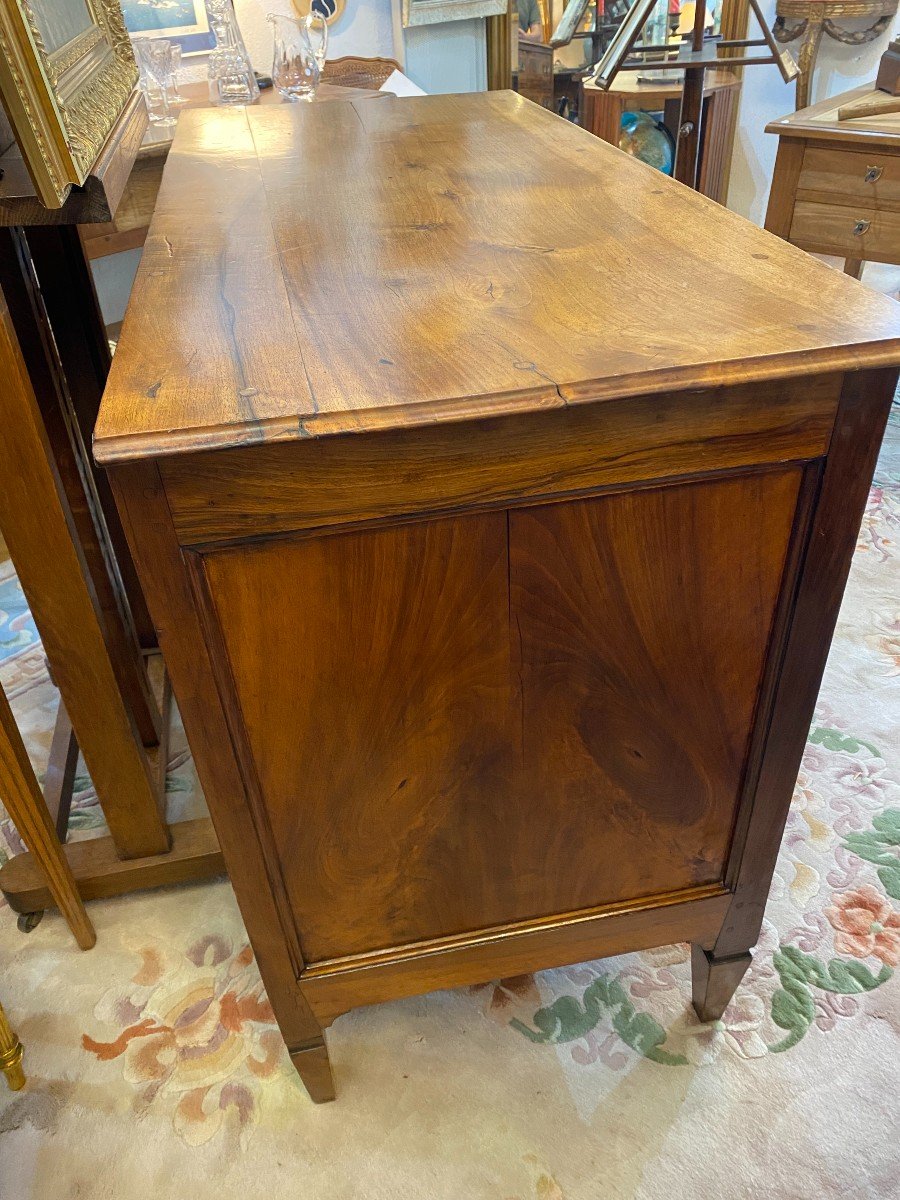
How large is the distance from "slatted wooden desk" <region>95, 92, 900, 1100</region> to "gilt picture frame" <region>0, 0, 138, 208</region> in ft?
0.34

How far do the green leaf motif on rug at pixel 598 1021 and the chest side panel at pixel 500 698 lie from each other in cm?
26

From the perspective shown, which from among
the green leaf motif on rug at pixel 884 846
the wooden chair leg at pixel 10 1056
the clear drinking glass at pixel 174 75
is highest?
the clear drinking glass at pixel 174 75

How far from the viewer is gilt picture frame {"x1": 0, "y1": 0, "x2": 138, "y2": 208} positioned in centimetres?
67

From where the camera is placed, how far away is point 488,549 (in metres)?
0.64

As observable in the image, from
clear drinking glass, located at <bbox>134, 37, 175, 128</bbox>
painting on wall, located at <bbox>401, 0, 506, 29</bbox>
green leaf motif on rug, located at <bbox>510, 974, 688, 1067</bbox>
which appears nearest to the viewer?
green leaf motif on rug, located at <bbox>510, 974, 688, 1067</bbox>

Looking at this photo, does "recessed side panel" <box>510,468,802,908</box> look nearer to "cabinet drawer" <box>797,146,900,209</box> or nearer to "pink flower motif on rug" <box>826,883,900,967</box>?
"pink flower motif on rug" <box>826,883,900,967</box>

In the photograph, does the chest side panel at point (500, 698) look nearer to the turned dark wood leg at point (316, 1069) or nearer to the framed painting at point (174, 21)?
the turned dark wood leg at point (316, 1069)

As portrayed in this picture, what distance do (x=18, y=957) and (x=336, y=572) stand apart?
35.5 inches

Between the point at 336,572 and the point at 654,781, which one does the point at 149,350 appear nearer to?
the point at 336,572

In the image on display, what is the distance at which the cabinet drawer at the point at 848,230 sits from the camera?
182 centimetres

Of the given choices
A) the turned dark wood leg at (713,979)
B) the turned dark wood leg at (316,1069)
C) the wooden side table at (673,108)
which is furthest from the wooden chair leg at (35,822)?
the wooden side table at (673,108)

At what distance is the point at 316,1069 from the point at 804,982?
23.8 inches

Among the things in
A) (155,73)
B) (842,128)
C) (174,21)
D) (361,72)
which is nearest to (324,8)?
(361,72)

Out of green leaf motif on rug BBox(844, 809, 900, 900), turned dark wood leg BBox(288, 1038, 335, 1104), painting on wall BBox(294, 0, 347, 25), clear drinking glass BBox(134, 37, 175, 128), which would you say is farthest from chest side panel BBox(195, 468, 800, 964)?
painting on wall BBox(294, 0, 347, 25)
